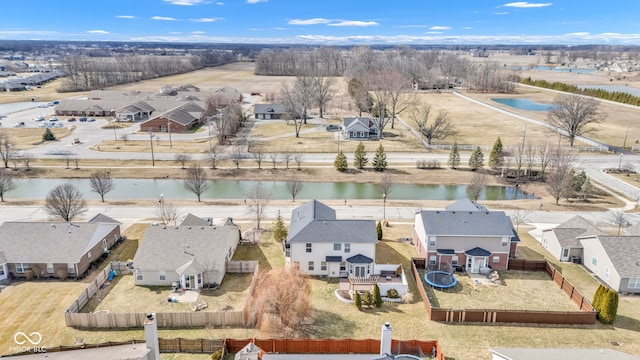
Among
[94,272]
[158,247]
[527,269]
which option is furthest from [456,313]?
[94,272]

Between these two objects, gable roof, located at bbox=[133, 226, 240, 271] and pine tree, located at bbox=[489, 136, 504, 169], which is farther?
pine tree, located at bbox=[489, 136, 504, 169]

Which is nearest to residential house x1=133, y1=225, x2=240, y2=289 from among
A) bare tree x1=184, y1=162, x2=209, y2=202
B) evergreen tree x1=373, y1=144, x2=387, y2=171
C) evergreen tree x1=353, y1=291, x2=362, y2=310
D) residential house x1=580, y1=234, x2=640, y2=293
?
evergreen tree x1=353, y1=291, x2=362, y2=310

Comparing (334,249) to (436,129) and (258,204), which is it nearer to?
(258,204)

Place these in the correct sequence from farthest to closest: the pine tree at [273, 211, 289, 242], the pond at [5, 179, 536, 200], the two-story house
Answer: the pond at [5, 179, 536, 200] → the pine tree at [273, 211, 289, 242] → the two-story house

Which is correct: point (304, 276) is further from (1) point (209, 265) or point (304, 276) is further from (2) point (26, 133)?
(2) point (26, 133)

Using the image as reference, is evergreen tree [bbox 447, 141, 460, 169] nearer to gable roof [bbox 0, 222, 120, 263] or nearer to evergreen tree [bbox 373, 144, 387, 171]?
evergreen tree [bbox 373, 144, 387, 171]

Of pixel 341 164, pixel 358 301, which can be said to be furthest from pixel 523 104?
pixel 358 301

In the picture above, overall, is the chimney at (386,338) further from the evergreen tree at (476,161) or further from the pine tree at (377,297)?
the evergreen tree at (476,161)
